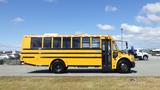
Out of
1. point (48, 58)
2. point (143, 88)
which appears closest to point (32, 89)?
point (143, 88)

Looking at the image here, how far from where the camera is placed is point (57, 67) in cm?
2500

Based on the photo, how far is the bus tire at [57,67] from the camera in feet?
81.7

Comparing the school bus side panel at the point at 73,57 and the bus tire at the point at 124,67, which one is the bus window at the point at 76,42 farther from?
the bus tire at the point at 124,67

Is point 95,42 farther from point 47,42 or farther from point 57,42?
Answer: point 47,42

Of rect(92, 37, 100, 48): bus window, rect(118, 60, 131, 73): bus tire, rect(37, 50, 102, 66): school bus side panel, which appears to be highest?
rect(92, 37, 100, 48): bus window

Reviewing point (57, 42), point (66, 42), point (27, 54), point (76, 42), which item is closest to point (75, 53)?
point (76, 42)

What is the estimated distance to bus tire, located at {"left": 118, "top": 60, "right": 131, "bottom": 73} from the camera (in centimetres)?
2453

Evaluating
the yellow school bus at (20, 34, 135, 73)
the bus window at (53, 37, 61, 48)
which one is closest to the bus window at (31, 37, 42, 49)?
the yellow school bus at (20, 34, 135, 73)

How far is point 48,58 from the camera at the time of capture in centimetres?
2497

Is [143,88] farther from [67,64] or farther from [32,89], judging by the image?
[67,64]

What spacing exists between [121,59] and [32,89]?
451 inches

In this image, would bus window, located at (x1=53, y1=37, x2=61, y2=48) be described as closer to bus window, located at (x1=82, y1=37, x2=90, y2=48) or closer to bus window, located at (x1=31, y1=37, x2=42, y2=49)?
bus window, located at (x1=31, y1=37, x2=42, y2=49)

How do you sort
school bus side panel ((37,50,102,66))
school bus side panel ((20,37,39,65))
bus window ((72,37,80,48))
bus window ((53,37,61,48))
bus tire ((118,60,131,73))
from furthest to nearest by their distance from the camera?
school bus side panel ((20,37,39,65)), bus window ((53,37,61,48)), bus window ((72,37,80,48)), school bus side panel ((37,50,102,66)), bus tire ((118,60,131,73))

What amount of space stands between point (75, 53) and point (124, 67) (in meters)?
3.34
